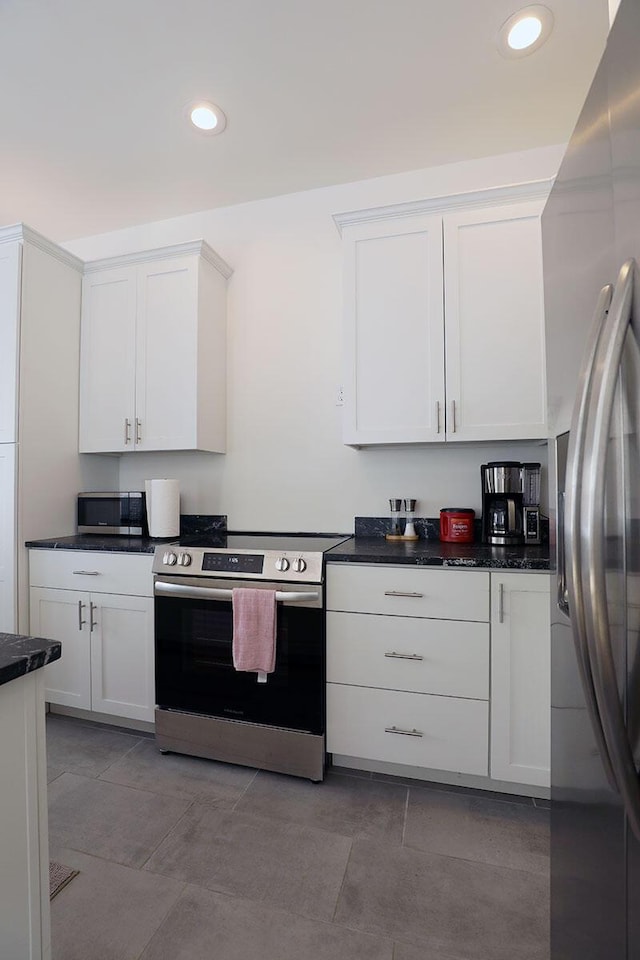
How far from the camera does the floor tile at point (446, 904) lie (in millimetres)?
1261

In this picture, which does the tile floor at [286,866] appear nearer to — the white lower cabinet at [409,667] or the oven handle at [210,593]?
the white lower cabinet at [409,667]

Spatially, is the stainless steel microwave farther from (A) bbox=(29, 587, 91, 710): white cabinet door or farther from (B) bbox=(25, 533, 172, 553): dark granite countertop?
(A) bbox=(29, 587, 91, 710): white cabinet door

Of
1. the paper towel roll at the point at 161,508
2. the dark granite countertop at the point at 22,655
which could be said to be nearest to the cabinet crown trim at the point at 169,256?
the paper towel roll at the point at 161,508

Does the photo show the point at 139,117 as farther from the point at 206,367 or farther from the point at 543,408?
the point at 543,408

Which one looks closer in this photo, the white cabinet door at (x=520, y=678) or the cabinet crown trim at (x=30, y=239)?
the white cabinet door at (x=520, y=678)

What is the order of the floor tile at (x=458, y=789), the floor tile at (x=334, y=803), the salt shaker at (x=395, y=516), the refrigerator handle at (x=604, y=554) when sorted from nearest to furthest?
the refrigerator handle at (x=604, y=554)
the floor tile at (x=334, y=803)
the floor tile at (x=458, y=789)
the salt shaker at (x=395, y=516)

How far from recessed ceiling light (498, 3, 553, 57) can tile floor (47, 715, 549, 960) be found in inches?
116

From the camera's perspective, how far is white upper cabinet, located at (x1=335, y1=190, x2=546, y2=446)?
6.81 ft

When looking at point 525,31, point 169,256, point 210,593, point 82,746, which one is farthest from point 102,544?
point 525,31

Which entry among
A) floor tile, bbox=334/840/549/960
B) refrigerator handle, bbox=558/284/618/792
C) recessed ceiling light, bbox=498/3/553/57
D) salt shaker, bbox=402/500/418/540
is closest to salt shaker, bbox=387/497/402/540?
salt shaker, bbox=402/500/418/540

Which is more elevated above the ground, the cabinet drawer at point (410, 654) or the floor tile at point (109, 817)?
the cabinet drawer at point (410, 654)

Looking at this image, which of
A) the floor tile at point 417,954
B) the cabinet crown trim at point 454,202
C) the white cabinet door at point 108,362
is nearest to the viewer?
the floor tile at point 417,954

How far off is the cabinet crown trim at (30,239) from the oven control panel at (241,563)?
179 cm

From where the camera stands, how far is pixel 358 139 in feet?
7.70
